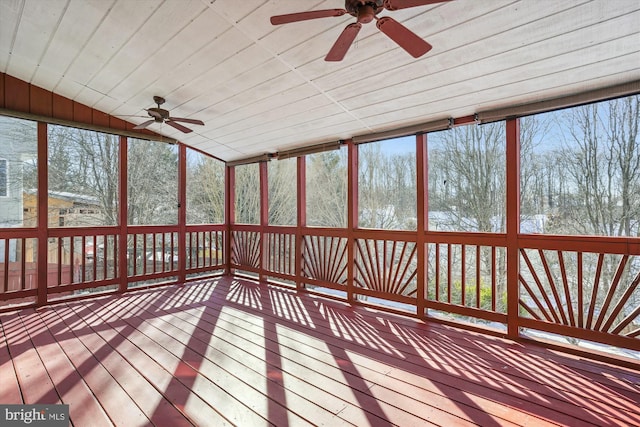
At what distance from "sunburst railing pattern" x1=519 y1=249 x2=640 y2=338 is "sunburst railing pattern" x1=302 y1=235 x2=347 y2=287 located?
2.17 m

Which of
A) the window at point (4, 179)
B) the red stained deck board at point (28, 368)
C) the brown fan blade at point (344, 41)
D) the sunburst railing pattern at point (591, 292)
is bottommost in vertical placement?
the red stained deck board at point (28, 368)

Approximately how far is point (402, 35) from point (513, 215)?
7.26ft

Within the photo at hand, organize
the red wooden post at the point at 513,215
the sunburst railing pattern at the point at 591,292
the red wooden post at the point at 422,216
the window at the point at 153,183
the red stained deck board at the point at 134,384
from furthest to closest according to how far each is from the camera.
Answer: the window at the point at 153,183 < the red wooden post at the point at 422,216 < the red wooden post at the point at 513,215 < the sunburst railing pattern at the point at 591,292 < the red stained deck board at the point at 134,384

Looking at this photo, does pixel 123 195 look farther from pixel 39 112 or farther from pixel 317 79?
pixel 317 79

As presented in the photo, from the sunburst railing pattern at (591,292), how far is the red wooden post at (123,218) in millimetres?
5269

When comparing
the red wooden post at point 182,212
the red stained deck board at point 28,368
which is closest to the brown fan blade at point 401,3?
the red stained deck board at point 28,368

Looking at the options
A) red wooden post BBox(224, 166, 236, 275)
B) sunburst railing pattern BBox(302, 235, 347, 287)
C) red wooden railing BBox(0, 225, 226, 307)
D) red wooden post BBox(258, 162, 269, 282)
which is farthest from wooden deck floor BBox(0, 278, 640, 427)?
red wooden post BBox(224, 166, 236, 275)

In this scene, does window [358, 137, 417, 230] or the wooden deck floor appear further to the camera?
window [358, 137, 417, 230]

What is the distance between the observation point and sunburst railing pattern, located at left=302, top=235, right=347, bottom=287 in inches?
175

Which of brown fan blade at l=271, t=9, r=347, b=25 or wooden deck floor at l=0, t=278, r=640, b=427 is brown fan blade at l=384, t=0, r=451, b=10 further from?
wooden deck floor at l=0, t=278, r=640, b=427

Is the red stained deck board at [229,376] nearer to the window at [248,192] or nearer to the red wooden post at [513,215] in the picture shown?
the red wooden post at [513,215]

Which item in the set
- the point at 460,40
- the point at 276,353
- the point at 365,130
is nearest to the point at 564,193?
the point at 365,130

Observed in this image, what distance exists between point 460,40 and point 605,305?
2492 mm

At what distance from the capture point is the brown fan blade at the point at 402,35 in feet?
5.28
